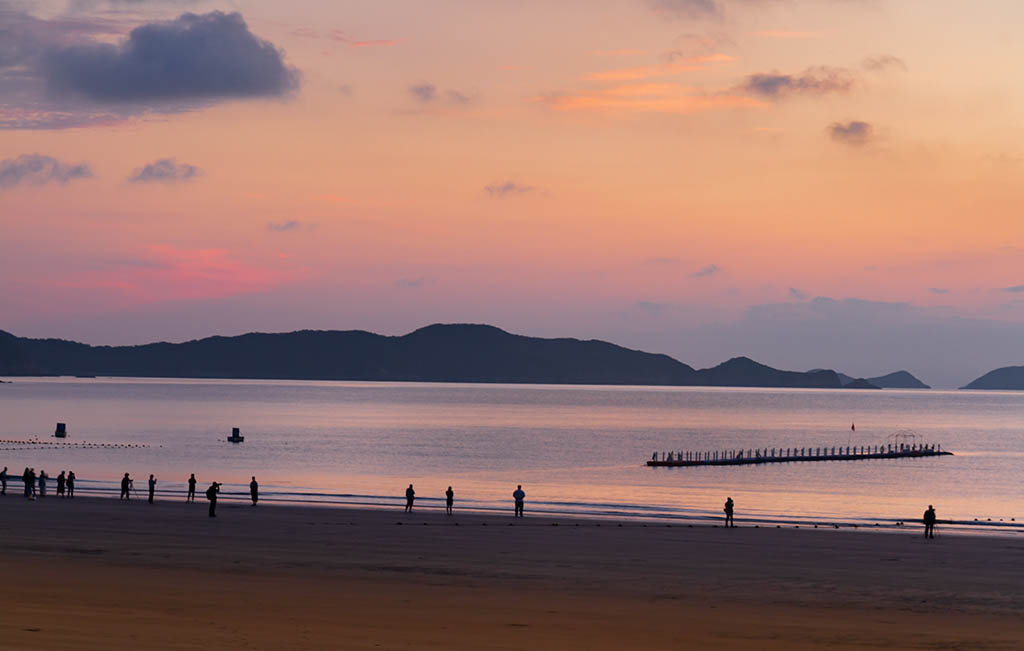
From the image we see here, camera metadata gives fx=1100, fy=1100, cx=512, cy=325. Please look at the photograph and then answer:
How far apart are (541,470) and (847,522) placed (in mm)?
39173

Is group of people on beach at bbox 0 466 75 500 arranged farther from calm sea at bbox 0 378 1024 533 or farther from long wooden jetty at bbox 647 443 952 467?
long wooden jetty at bbox 647 443 952 467

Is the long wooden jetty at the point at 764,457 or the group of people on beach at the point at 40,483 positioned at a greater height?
the group of people on beach at the point at 40,483

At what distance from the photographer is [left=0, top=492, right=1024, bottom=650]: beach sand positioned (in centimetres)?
1767

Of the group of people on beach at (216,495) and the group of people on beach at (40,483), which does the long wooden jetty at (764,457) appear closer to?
the group of people on beach at (216,495)

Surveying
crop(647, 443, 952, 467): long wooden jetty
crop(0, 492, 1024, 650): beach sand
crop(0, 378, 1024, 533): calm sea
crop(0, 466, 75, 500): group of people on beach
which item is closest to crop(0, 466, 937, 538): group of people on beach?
crop(0, 466, 75, 500): group of people on beach

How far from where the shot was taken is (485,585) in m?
24.8

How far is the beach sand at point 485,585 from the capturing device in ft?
58.0

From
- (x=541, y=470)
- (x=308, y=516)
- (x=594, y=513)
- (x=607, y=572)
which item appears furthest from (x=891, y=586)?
(x=541, y=470)

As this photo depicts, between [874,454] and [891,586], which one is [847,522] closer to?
[891,586]

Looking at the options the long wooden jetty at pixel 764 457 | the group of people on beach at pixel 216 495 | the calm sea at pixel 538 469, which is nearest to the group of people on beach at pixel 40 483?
the group of people on beach at pixel 216 495

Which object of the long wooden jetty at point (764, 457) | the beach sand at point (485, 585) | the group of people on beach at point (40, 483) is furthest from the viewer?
the long wooden jetty at point (764, 457)

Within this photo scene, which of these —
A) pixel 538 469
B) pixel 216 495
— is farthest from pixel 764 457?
pixel 216 495

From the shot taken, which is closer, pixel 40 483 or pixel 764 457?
pixel 40 483

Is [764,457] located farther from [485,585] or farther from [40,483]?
[485,585]
